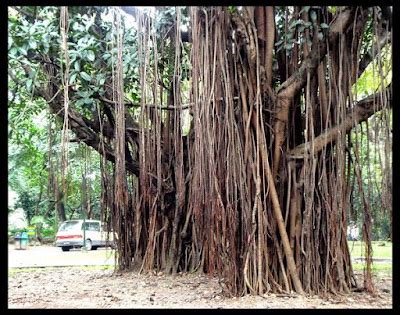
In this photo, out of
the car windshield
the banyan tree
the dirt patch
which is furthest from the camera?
the car windshield

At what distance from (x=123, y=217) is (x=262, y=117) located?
2.63 metres

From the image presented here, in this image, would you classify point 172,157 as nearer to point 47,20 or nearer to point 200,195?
point 200,195

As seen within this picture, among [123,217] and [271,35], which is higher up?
[271,35]

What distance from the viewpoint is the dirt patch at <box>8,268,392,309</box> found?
376 cm

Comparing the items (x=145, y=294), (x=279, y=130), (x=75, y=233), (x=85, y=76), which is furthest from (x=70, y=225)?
(x=279, y=130)

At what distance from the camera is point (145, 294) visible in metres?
4.51

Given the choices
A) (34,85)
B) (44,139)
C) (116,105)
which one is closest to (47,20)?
(34,85)

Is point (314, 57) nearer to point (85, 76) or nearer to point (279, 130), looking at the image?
point (279, 130)

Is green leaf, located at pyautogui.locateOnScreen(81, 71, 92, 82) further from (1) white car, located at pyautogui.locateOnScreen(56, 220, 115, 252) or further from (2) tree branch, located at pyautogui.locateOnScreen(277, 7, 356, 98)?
(1) white car, located at pyautogui.locateOnScreen(56, 220, 115, 252)

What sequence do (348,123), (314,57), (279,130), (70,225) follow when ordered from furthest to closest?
1. (70,225)
2. (279,130)
3. (348,123)
4. (314,57)

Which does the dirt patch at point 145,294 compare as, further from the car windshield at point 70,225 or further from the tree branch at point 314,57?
the car windshield at point 70,225

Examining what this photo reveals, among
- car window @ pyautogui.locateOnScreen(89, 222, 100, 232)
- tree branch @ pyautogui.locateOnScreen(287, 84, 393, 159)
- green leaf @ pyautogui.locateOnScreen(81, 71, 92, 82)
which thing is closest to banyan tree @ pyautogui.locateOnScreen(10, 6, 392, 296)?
tree branch @ pyautogui.locateOnScreen(287, 84, 393, 159)

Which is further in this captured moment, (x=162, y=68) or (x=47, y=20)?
(x=162, y=68)

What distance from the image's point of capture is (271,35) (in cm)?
415
